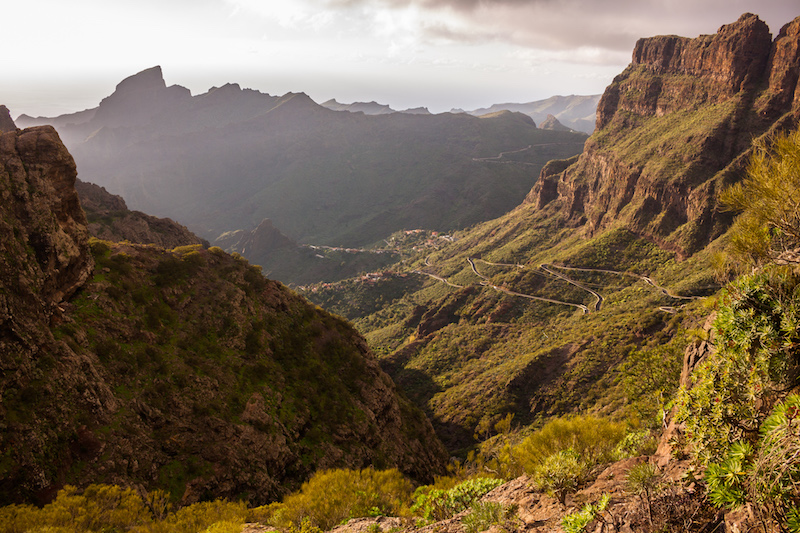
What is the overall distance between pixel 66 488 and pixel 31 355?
8636mm

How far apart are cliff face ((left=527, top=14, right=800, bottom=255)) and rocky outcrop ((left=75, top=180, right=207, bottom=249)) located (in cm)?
9623

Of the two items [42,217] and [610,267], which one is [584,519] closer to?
[42,217]

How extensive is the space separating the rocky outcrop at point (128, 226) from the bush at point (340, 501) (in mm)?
48575

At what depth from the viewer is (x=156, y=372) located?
106 feet

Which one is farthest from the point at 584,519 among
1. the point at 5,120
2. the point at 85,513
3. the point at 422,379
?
the point at 5,120

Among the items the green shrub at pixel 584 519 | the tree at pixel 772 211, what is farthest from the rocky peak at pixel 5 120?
the tree at pixel 772 211

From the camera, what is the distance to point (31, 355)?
24.9 metres

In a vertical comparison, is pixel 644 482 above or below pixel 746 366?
below

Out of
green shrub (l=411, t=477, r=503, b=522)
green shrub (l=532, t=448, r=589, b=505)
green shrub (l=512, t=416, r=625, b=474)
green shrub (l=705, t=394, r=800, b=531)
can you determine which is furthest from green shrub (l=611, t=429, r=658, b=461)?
green shrub (l=705, t=394, r=800, b=531)

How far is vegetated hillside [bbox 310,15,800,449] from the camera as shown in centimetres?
6656

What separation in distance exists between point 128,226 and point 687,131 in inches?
5024

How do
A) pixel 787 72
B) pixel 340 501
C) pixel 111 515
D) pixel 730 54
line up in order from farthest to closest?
pixel 730 54, pixel 787 72, pixel 340 501, pixel 111 515

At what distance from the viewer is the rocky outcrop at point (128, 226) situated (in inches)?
2275

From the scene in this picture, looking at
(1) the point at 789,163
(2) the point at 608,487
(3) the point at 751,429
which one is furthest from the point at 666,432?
(1) the point at 789,163
